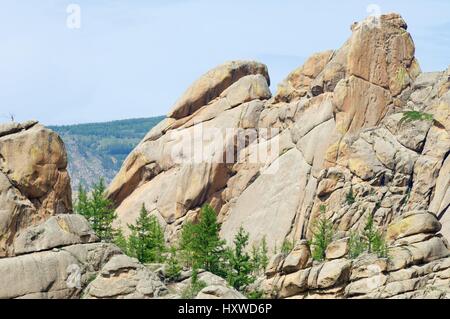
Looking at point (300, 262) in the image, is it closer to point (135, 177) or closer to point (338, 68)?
point (338, 68)

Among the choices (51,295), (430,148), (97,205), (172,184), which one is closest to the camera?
(51,295)

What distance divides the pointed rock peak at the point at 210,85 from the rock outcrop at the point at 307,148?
0.19 m

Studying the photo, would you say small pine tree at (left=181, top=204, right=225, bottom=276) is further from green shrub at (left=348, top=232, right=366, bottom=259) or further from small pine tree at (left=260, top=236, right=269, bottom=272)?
green shrub at (left=348, top=232, right=366, bottom=259)

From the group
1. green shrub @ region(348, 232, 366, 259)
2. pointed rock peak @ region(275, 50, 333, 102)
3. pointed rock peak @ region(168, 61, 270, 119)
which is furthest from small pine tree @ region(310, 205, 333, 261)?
pointed rock peak @ region(168, 61, 270, 119)

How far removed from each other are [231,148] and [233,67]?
1377 cm

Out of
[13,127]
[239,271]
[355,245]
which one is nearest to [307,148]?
[355,245]

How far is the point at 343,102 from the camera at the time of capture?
173125 mm

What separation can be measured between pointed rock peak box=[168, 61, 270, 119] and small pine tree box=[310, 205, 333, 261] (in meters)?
32.7

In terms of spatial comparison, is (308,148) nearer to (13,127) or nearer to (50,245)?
(13,127)

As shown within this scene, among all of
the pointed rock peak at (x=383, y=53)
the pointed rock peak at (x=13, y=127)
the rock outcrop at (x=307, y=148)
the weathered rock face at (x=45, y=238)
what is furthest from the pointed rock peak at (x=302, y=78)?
the pointed rock peak at (x=13, y=127)

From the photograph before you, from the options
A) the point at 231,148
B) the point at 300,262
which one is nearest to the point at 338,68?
the point at 231,148

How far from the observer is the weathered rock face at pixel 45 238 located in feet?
394

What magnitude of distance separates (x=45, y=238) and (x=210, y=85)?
74.6 m

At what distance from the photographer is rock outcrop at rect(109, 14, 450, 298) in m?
168
